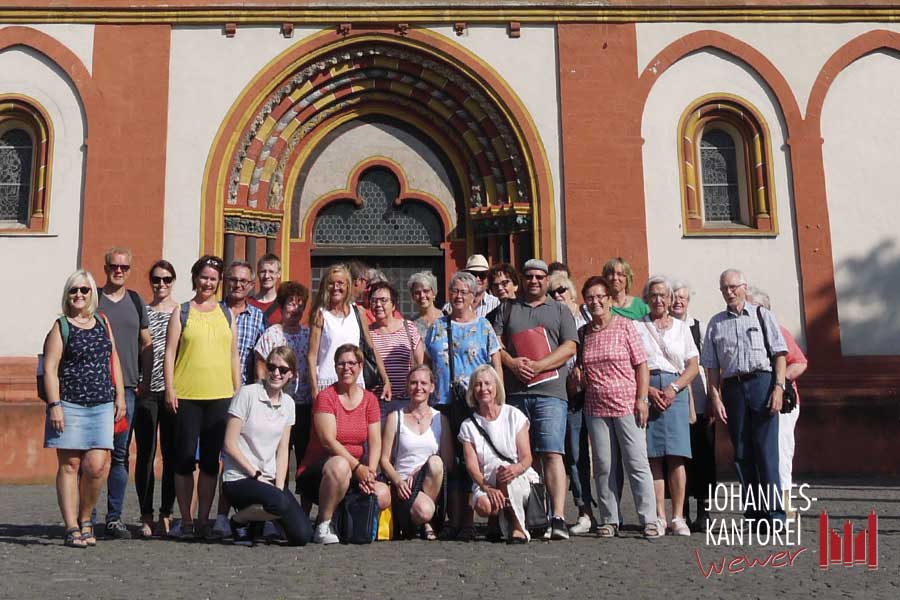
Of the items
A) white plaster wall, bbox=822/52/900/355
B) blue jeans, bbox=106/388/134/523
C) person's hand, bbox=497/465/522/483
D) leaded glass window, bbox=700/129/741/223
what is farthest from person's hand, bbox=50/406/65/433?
white plaster wall, bbox=822/52/900/355

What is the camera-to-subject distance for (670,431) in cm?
635

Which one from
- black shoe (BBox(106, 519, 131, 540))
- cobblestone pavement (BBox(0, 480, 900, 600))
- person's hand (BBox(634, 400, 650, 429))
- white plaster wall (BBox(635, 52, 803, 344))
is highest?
white plaster wall (BBox(635, 52, 803, 344))

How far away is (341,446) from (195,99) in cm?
693

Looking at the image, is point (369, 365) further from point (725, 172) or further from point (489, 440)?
point (725, 172)

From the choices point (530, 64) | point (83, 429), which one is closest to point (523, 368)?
point (83, 429)

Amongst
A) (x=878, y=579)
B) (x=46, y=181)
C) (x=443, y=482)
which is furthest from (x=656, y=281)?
(x=46, y=181)

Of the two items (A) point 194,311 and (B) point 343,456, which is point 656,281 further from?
(A) point 194,311

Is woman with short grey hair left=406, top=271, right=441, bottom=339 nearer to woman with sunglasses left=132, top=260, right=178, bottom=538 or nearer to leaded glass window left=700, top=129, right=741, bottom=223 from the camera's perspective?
woman with sunglasses left=132, top=260, right=178, bottom=538

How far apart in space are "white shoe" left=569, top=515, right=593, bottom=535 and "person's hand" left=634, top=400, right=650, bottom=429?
86 cm

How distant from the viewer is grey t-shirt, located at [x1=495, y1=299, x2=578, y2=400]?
Answer: 6.39 metres

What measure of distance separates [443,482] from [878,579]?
2.89 meters

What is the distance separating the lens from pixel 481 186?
12.2m

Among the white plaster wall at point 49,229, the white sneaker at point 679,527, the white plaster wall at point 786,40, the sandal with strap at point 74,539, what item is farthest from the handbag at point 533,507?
the white plaster wall at point 786,40

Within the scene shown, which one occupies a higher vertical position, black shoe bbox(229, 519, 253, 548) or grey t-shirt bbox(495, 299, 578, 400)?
grey t-shirt bbox(495, 299, 578, 400)
